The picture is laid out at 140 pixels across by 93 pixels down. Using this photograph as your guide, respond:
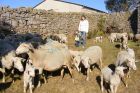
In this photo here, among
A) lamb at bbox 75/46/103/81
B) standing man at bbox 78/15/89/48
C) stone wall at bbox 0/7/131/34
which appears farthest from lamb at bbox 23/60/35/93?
stone wall at bbox 0/7/131/34

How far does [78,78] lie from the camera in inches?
594

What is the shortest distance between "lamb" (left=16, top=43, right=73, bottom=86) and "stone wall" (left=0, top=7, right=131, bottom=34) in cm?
901

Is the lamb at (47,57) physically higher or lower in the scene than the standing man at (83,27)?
lower

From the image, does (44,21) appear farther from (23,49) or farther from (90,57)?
(23,49)

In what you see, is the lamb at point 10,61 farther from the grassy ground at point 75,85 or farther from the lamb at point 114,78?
the lamb at point 114,78

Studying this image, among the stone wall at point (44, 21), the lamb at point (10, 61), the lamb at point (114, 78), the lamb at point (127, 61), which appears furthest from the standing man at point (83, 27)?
the lamb at point (114, 78)

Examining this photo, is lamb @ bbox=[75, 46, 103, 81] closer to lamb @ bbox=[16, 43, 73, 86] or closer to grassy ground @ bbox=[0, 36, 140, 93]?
grassy ground @ bbox=[0, 36, 140, 93]

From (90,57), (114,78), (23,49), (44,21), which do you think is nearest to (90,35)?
(44,21)

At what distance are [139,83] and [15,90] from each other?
5.09 meters

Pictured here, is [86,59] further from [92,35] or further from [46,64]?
[92,35]

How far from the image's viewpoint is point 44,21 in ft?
91.5

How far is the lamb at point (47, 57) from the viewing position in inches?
555

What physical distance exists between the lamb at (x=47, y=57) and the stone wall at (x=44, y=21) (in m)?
9.01

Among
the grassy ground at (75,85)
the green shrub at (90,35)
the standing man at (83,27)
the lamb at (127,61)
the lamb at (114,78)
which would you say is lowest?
the grassy ground at (75,85)
